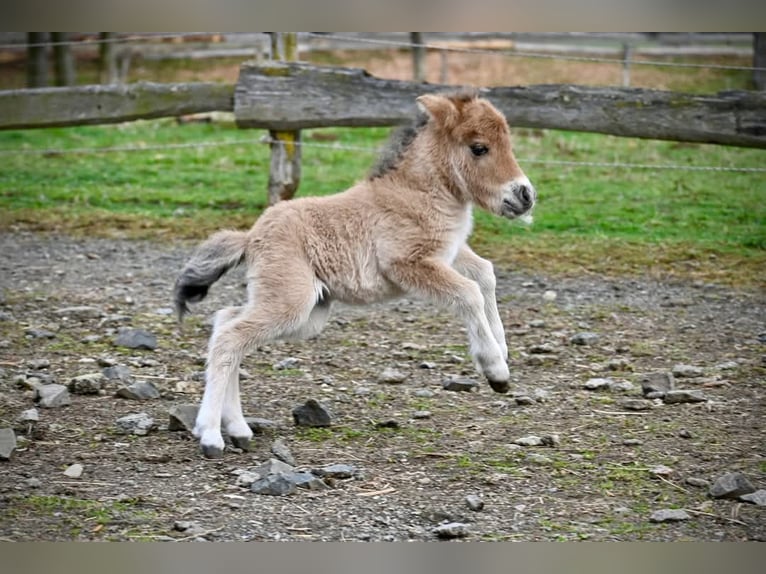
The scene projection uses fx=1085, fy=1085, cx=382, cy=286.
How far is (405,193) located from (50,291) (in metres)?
3.98

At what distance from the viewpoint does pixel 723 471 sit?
5312 millimetres

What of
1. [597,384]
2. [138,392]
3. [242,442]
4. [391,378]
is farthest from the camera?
[391,378]

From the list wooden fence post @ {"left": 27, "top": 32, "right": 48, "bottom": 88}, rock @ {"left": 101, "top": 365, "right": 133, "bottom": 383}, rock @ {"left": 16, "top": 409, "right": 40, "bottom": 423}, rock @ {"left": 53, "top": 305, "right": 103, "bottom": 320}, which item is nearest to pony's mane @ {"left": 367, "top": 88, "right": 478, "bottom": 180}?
rock @ {"left": 101, "top": 365, "right": 133, "bottom": 383}

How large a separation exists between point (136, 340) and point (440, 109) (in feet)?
8.97

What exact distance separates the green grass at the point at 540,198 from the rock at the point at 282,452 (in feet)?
16.0

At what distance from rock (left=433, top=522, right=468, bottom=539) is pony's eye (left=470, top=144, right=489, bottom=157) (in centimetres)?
256

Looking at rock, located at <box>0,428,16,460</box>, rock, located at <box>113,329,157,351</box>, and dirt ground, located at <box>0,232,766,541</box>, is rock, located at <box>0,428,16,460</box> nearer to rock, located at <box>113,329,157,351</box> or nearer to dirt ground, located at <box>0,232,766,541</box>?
dirt ground, located at <box>0,232,766,541</box>

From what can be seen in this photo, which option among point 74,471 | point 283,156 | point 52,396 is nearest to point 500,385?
point 74,471

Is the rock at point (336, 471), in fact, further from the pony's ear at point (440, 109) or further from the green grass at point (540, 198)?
the green grass at point (540, 198)

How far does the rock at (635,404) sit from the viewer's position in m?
6.35

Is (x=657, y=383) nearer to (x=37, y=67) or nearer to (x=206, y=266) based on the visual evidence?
(x=206, y=266)

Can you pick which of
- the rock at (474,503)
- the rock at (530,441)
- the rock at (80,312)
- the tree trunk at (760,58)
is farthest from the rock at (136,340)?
the tree trunk at (760,58)

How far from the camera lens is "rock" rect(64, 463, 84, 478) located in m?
5.21

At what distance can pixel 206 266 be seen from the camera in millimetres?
5977
